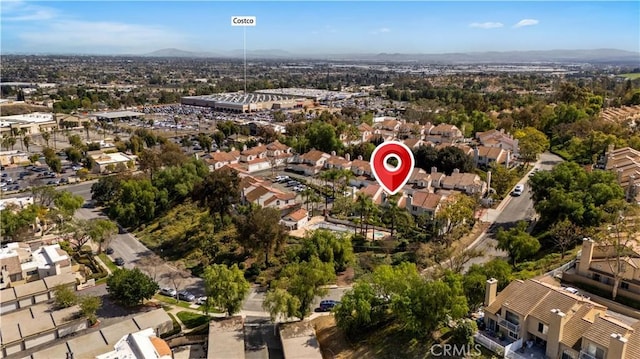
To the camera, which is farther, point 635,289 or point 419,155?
point 419,155

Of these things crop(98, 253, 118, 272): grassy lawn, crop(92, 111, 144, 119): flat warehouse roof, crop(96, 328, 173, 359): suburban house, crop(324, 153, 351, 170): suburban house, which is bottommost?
crop(98, 253, 118, 272): grassy lawn

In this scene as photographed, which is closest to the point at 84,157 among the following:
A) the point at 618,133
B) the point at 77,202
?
the point at 77,202

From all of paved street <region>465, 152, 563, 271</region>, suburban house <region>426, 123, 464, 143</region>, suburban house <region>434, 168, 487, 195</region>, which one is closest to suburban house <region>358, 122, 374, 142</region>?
suburban house <region>426, 123, 464, 143</region>

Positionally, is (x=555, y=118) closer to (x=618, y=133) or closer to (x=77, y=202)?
(x=618, y=133)

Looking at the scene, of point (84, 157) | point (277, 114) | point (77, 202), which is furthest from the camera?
point (277, 114)

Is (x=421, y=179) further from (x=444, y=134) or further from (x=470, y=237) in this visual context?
(x=444, y=134)

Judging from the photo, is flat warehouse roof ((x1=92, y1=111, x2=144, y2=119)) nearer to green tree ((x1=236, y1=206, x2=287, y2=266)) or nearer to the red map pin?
green tree ((x1=236, y1=206, x2=287, y2=266))

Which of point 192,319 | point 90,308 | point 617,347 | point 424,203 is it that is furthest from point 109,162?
point 617,347
